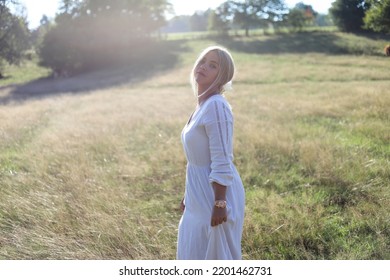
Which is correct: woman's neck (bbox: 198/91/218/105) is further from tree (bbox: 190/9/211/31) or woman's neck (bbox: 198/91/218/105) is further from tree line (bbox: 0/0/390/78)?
tree (bbox: 190/9/211/31)

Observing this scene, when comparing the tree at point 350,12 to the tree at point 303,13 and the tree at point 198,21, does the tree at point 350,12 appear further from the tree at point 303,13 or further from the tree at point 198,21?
the tree at point 198,21

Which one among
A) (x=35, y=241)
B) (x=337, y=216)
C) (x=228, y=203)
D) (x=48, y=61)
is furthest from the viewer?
(x=48, y=61)

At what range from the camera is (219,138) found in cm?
237

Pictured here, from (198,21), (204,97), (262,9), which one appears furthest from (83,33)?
(204,97)

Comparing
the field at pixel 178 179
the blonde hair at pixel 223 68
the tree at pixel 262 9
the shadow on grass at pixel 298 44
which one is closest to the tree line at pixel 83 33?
the shadow on grass at pixel 298 44

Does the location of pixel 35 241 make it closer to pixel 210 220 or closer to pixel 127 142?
pixel 210 220

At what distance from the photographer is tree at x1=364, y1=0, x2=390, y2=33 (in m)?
6.28

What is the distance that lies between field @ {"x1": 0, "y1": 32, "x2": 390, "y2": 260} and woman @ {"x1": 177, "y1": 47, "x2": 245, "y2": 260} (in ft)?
3.53

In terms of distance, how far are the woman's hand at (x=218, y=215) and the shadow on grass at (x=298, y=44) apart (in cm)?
908

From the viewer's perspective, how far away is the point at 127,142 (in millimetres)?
8461

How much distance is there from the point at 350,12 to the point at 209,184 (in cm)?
665

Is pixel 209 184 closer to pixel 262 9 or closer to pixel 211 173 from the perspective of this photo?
pixel 211 173
